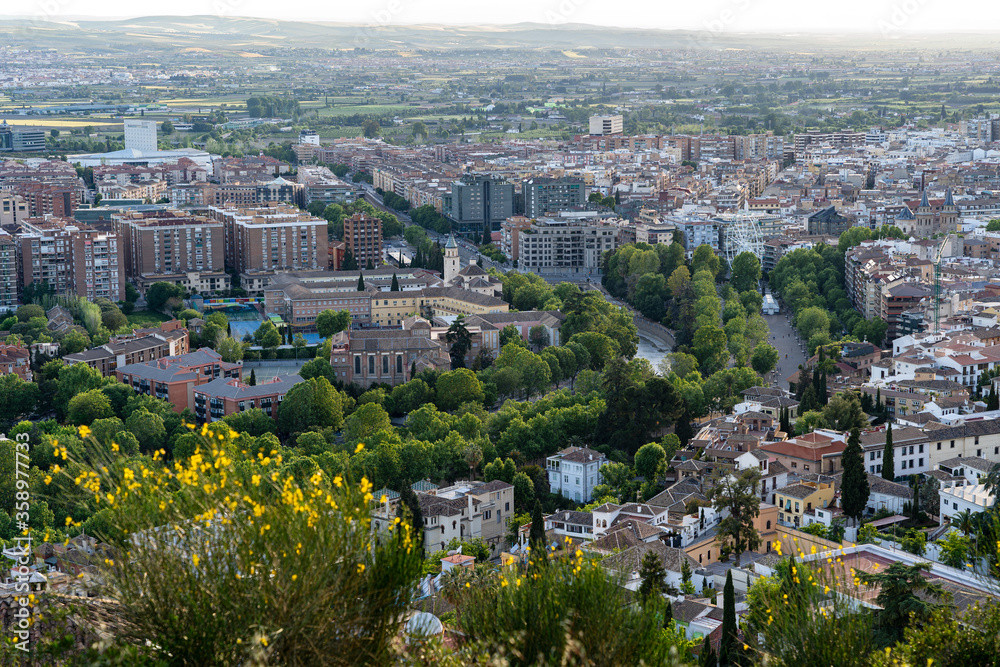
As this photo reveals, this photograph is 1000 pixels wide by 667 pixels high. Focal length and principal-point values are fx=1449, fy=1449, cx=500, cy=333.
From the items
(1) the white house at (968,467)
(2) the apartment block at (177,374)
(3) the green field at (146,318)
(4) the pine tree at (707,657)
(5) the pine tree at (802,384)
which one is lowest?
(3) the green field at (146,318)

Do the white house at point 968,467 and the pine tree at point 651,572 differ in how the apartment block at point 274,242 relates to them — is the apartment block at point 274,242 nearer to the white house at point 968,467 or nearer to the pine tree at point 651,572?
the white house at point 968,467

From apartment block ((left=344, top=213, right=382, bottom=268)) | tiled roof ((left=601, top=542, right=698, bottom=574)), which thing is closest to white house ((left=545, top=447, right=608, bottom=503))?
tiled roof ((left=601, top=542, right=698, bottom=574))

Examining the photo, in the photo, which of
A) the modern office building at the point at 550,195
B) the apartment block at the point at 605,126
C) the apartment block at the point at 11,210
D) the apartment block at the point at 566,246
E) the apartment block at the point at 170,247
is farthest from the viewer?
the apartment block at the point at 605,126

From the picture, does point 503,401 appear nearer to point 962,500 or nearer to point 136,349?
point 136,349

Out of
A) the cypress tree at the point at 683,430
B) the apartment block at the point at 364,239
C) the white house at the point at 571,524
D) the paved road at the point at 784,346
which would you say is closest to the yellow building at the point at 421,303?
the paved road at the point at 784,346

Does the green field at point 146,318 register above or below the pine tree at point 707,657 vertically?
below

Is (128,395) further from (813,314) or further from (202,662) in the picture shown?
(202,662)

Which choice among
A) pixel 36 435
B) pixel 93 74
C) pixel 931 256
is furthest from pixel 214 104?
pixel 36 435
